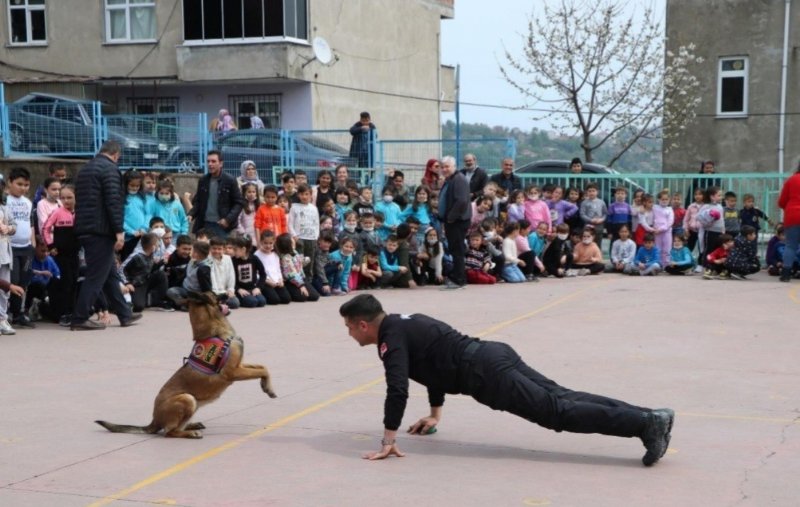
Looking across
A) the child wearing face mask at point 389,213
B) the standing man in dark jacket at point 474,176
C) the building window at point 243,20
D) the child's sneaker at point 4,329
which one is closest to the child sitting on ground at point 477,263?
the child wearing face mask at point 389,213

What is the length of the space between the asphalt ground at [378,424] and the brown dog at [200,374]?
15 centimetres

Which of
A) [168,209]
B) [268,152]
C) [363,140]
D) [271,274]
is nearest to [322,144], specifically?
[268,152]

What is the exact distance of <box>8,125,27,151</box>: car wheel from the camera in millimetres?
22875

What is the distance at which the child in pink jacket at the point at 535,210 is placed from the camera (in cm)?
1936

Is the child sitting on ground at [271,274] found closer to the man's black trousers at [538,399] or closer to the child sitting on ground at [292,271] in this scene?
the child sitting on ground at [292,271]

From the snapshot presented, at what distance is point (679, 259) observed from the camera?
19.2 metres

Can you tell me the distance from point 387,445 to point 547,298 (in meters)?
9.11

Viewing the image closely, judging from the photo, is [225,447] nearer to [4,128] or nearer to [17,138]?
[4,128]

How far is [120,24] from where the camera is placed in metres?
32.8

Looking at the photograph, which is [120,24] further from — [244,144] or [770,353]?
[770,353]

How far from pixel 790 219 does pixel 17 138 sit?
50.8ft

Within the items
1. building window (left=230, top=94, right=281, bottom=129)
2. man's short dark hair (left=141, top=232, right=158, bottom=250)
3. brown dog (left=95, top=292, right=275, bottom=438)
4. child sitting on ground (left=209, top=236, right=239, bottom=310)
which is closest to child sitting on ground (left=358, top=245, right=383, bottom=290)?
child sitting on ground (left=209, top=236, right=239, bottom=310)

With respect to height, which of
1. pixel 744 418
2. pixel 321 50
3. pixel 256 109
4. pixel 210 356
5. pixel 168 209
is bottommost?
pixel 744 418

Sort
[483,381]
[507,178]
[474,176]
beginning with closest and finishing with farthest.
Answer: [483,381]
[474,176]
[507,178]
